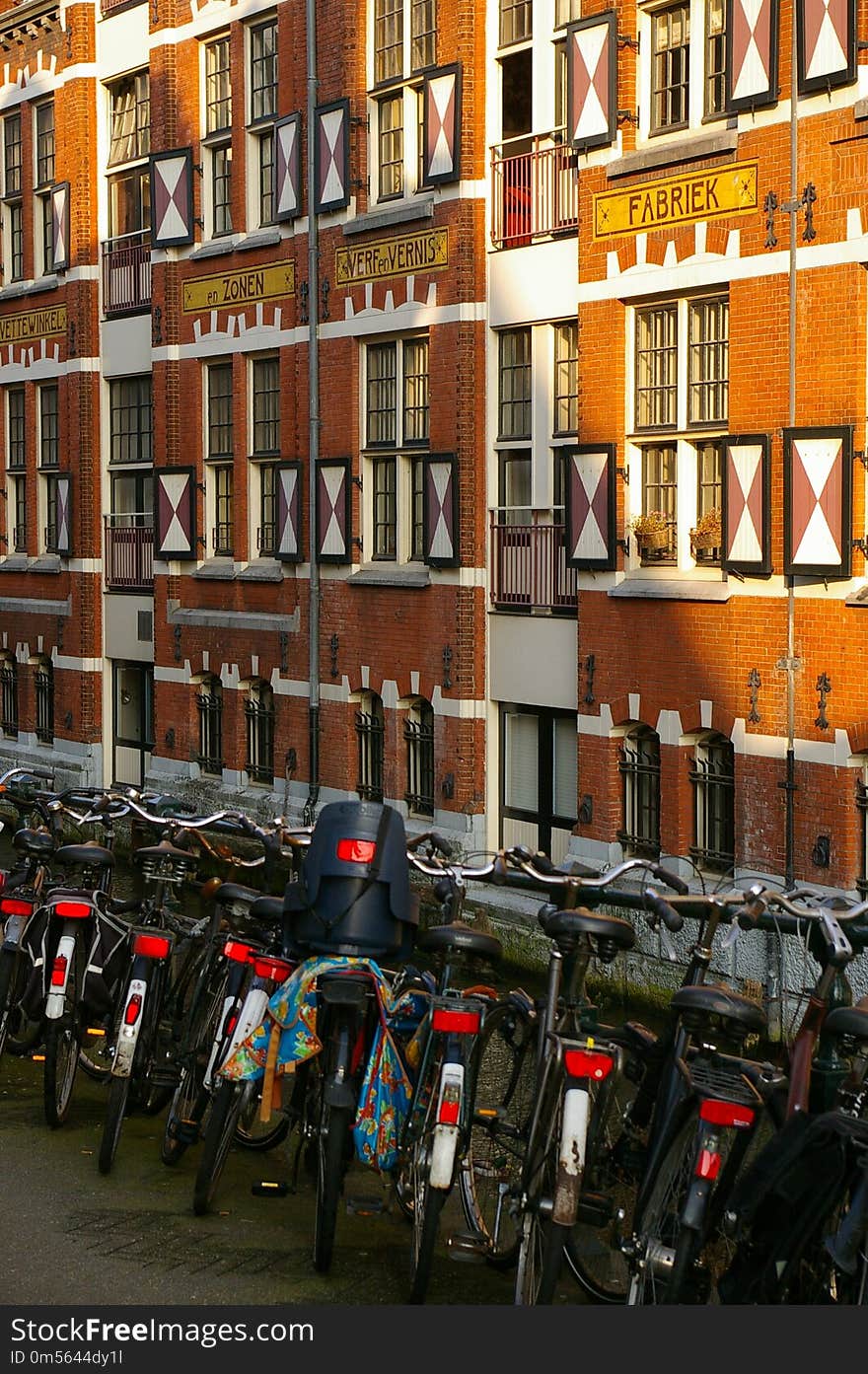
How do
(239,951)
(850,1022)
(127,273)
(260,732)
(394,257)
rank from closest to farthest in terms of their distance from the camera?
1. (850,1022)
2. (239,951)
3. (394,257)
4. (260,732)
5. (127,273)

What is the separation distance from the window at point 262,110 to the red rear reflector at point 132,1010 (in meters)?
13.9

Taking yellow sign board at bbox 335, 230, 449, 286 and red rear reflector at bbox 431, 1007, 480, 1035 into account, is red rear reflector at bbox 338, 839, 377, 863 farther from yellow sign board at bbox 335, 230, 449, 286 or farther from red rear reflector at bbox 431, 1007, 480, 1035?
yellow sign board at bbox 335, 230, 449, 286

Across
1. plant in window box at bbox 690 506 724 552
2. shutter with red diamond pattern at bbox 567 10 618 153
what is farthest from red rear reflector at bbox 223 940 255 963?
shutter with red diamond pattern at bbox 567 10 618 153

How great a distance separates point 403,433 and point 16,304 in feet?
33.7

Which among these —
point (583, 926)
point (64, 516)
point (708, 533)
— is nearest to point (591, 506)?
point (708, 533)

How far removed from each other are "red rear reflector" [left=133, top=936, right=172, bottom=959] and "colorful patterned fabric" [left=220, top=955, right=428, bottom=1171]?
95cm

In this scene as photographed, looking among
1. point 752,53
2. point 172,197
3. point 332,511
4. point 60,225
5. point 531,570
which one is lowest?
point 531,570

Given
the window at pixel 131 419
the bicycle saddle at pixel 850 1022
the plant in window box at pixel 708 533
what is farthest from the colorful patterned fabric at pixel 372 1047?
the window at pixel 131 419

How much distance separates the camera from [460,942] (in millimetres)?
6543

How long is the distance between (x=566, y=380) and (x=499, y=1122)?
10.9m

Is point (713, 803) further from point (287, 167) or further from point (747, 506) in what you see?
point (287, 167)

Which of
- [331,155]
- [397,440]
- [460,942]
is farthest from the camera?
[331,155]

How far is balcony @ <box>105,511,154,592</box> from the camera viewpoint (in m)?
23.5

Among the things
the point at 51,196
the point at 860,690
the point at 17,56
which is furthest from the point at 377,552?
the point at 17,56
